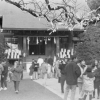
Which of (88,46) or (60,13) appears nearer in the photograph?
(60,13)

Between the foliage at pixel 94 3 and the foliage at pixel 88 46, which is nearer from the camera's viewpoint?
the foliage at pixel 94 3

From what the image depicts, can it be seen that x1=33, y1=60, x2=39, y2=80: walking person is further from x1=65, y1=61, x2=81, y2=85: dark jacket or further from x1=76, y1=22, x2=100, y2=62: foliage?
x1=65, y1=61, x2=81, y2=85: dark jacket

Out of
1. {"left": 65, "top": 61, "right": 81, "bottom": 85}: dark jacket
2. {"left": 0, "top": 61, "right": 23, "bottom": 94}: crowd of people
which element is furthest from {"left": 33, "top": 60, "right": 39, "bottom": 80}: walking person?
{"left": 65, "top": 61, "right": 81, "bottom": 85}: dark jacket

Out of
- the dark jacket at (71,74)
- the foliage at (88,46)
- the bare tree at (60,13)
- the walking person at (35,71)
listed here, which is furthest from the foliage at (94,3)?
the walking person at (35,71)

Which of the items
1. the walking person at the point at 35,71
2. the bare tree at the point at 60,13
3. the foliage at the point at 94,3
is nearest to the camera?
the bare tree at the point at 60,13

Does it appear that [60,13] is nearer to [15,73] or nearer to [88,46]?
[15,73]

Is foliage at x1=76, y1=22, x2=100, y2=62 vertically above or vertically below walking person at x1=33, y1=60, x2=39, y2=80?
above

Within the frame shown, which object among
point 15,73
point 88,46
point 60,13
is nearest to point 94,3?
point 60,13

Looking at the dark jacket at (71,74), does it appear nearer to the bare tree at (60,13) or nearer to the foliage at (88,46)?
the bare tree at (60,13)

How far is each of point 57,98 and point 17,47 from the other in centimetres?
1503

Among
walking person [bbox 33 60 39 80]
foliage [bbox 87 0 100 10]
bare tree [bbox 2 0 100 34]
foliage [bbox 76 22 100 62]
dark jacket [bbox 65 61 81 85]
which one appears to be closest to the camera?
bare tree [bbox 2 0 100 34]

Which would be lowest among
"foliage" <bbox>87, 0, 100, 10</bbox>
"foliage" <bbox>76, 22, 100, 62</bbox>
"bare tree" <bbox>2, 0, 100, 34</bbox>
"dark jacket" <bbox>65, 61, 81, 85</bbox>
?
"dark jacket" <bbox>65, 61, 81, 85</bbox>

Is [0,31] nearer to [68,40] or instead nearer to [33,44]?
[33,44]

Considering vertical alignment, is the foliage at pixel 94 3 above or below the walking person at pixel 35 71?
above
